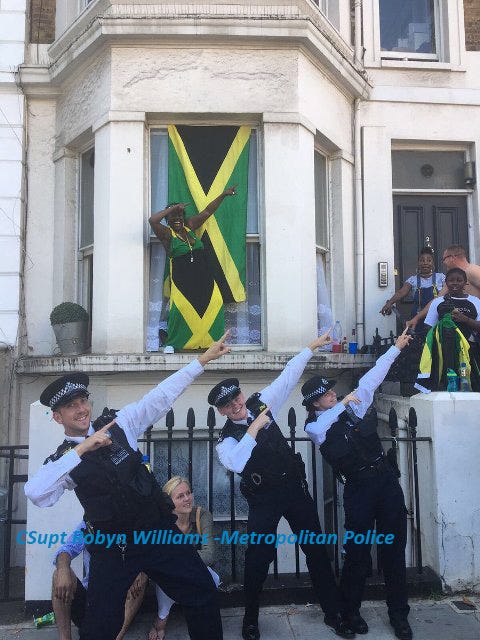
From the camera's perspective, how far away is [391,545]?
4.09m

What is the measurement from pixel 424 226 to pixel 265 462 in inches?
198

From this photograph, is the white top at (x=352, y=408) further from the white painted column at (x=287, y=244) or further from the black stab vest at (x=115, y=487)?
the white painted column at (x=287, y=244)

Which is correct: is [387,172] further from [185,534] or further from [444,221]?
[185,534]

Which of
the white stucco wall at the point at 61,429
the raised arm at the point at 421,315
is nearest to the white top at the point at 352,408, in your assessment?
the raised arm at the point at 421,315

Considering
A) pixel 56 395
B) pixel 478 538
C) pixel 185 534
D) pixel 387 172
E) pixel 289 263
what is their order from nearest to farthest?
pixel 56 395 < pixel 185 534 < pixel 478 538 < pixel 289 263 < pixel 387 172

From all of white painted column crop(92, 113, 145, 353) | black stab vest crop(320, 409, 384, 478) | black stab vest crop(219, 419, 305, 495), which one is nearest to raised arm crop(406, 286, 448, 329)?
black stab vest crop(320, 409, 384, 478)

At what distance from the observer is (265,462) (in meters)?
4.13

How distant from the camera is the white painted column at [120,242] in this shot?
6.22 m

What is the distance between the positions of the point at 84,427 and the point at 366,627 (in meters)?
2.47

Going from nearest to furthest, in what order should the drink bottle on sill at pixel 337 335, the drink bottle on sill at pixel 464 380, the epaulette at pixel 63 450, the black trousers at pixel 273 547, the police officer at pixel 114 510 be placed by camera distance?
the police officer at pixel 114 510, the epaulette at pixel 63 450, the black trousers at pixel 273 547, the drink bottle on sill at pixel 464 380, the drink bottle on sill at pixel 337 335

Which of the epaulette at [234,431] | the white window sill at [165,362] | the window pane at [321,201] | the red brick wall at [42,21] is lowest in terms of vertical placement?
the epaulette at [234,431]

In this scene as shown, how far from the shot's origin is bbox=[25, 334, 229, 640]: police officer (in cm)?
336

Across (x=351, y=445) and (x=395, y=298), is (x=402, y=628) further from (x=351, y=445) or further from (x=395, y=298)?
(x=395, y=298)

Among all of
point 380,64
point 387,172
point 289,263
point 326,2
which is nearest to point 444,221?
point 387,172
